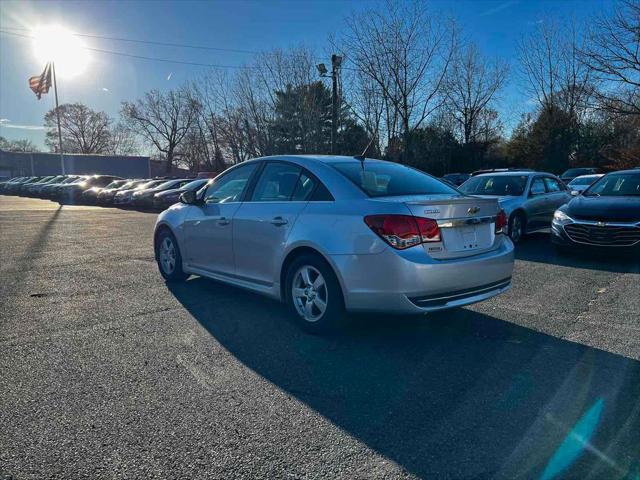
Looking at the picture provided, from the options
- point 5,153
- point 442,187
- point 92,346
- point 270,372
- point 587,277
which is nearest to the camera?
point 270,372

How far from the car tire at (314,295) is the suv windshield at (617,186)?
7028 millimetres

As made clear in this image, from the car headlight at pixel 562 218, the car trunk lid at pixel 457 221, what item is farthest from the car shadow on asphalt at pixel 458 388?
the car headlight at pixel 562 218

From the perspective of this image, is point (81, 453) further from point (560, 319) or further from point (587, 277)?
point (587, 277)

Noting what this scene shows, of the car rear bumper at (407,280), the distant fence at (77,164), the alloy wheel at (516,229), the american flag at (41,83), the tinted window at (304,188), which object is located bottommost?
the alloy wheel at (516,229)

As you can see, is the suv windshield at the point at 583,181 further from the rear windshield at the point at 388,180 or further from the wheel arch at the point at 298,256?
the wheel arch at the point at 298,256

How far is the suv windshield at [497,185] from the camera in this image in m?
10.5

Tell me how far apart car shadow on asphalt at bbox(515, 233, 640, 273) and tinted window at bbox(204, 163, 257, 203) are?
5.22 m

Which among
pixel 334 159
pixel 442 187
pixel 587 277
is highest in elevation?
pixel 334 159

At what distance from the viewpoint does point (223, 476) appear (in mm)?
2406

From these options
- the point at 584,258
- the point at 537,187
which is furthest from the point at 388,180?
the point at 537,187

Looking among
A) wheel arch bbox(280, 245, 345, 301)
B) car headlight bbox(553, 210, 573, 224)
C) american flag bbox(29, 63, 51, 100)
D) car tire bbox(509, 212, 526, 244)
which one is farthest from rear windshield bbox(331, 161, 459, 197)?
american flag bbox(29, 63, 51, 100)

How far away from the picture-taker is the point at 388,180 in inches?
183

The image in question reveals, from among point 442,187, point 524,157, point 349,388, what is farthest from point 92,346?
point 524,157

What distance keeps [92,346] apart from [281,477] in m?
2.51
